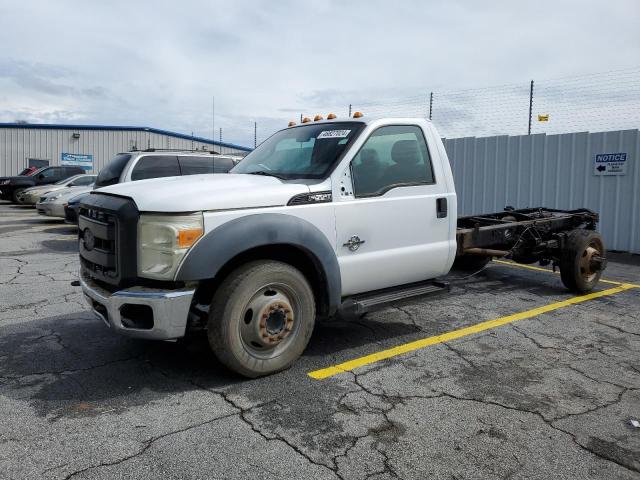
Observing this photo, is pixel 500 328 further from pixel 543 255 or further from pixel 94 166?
pixel 94 166

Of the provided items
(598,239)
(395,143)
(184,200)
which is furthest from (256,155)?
(598,239)

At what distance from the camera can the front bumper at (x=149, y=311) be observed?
3.45m

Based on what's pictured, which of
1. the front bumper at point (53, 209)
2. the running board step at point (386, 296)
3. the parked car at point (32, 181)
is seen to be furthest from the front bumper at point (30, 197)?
the running board step at point (386, 296)

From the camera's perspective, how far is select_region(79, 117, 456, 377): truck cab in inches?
139

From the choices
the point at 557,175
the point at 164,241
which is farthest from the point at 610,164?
the point at 164,241

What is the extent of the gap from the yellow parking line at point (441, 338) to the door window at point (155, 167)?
6.44m

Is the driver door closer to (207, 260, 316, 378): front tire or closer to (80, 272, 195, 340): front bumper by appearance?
(207, 260, 316, 378): front tire

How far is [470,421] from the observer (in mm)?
3326

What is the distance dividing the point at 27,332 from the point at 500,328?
4.56m

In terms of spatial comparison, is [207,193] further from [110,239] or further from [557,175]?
[557,175]

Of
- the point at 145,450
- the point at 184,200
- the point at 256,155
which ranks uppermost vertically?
the point at 256,155

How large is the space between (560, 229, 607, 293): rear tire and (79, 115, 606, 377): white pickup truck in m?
2.50

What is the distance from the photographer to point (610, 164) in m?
10.6

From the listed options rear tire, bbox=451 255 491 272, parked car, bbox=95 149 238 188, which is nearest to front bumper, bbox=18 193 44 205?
parked car, bbox=95 149 238 188
